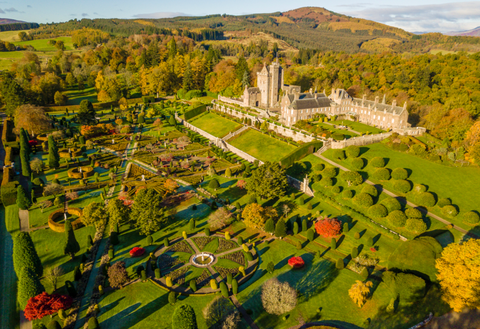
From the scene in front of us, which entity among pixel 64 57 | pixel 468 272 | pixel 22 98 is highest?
pixel 64 57

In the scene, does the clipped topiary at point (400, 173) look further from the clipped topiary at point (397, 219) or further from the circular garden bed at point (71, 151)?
the circular garden bed at point (71, 151)

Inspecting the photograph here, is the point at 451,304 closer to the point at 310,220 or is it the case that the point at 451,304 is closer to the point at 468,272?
the point at 468,272

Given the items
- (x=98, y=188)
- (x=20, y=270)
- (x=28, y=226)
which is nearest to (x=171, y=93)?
(x=98, y=188)

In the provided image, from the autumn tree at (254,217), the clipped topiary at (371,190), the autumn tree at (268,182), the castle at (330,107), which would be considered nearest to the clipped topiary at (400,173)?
the clipped topiary at (371,190)

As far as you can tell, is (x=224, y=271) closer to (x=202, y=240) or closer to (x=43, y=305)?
(x=202, y=240)

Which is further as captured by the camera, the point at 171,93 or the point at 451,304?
the point at 171,93
